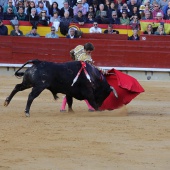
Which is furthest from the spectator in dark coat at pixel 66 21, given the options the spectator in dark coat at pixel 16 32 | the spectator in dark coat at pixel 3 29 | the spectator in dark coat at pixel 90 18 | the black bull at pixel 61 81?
the black bull at pixel 61 81

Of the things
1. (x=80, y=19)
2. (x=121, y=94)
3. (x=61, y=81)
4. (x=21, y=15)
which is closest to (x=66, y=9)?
(x=80, y=19)

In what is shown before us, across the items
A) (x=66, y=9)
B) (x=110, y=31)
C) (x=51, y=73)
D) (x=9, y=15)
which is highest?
(x=51, y=73)

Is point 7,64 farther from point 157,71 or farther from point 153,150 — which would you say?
point 153,150

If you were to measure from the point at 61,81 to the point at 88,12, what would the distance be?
23.6 ft

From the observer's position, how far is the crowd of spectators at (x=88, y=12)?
16453 mm

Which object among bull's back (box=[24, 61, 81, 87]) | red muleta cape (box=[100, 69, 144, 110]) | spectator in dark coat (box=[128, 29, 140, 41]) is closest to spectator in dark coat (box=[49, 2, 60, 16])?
spectator in dark coat (box=[128, 29, 140, 41])

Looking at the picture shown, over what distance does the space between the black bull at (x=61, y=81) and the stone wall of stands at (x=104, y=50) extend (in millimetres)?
6712

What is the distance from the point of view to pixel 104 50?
56.1 ft

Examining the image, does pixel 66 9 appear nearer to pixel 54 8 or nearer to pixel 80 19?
pixel 54 8

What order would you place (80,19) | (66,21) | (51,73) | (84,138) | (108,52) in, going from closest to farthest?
(84,138) → (51,73) → (66,21) → (80,19) → (108,52)

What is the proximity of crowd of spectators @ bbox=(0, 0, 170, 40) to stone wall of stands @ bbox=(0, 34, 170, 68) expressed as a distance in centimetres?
20

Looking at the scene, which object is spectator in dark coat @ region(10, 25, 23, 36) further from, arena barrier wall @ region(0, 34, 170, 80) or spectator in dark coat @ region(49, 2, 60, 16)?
spectator in dark coat @ region(49, 2, 60, 16)

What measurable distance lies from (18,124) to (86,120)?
3.15ft

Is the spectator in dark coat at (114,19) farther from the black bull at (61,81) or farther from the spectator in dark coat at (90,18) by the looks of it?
the black bull at (61,81)
